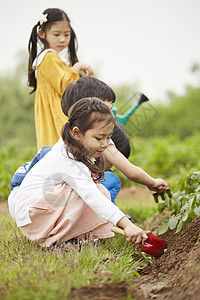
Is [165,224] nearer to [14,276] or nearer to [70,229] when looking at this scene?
[70,229]

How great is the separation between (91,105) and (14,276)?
0.96 metres

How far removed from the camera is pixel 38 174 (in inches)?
84.0

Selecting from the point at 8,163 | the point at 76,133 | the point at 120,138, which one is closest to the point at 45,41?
the point at 120,138

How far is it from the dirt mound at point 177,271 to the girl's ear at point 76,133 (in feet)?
2.51

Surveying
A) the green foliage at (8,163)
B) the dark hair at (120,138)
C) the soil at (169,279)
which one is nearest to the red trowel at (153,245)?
the soil at (169,279)

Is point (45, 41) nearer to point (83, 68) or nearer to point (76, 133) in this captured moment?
point (83, 68)

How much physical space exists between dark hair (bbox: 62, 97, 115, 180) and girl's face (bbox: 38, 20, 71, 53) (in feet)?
3.68

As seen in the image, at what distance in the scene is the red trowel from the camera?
2.00 metres

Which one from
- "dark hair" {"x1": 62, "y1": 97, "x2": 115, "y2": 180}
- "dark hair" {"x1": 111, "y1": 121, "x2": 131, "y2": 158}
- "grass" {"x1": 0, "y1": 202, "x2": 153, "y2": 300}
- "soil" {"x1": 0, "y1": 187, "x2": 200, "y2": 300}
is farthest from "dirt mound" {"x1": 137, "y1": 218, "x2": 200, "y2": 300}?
"dark hair" {"x1": 111, "y1": 121, "x2": 131, "y2": 158}

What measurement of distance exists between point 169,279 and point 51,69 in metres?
1.87

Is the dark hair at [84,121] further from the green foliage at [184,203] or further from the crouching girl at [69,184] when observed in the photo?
the green foliage at [184,203]

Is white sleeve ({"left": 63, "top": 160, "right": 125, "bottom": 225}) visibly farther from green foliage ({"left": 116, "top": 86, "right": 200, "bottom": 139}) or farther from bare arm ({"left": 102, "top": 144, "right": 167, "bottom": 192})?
green foliage ({"left": 116, "top": 86, "right": 200, "bottom": 139})

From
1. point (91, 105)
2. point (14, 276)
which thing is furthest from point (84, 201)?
point (14, 276)

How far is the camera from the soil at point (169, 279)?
1393mm
